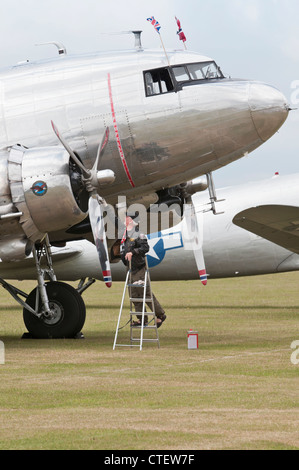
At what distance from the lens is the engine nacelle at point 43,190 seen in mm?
13359

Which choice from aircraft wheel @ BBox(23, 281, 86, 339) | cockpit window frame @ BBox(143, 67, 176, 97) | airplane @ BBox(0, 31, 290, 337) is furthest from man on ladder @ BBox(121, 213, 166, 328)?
cockpit window frame @ BBox(143, 67, 176, 97)


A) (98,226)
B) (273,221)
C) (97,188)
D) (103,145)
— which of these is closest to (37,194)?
(97,188)

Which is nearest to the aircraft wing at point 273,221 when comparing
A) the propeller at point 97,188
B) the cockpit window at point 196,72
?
the cockpit window at point 196,72

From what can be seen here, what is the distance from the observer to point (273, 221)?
63.8 feet

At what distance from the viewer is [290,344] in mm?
14180

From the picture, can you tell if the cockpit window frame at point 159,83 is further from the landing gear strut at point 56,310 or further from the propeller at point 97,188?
the landing gear strut at point 56,310

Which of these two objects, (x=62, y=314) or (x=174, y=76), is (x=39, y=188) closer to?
(x=174, y=76)

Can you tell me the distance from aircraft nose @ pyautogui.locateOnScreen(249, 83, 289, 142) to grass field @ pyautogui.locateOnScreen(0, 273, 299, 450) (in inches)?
141

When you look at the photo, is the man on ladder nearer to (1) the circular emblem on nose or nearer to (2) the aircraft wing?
(1) the circular emblem on nose

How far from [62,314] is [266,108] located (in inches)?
213

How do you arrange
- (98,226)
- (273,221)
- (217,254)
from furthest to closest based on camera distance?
(217,254) → (273,221) → (98,226)
